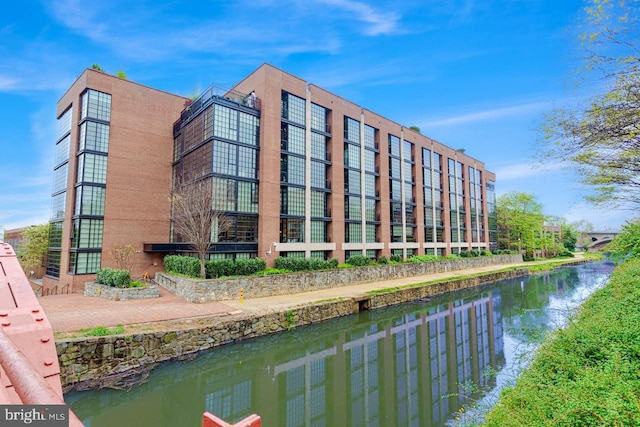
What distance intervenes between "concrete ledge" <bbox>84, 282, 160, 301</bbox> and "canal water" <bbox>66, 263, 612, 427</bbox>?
→ 23.2 feet

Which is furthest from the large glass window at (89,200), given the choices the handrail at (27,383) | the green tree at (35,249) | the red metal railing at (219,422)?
the red metal railing at (219,422)

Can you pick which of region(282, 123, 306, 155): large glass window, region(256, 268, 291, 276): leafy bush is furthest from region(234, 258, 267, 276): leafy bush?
region(282, 123, 306, 155): large glass window

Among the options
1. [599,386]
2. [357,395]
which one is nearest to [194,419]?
[357,395]

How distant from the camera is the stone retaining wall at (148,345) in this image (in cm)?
969

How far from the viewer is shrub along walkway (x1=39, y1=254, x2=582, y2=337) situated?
11.8 meters

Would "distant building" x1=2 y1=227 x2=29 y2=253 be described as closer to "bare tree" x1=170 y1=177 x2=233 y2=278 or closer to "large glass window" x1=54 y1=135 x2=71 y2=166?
"large glass window" x1=54 y1=135 x2=71 y2=166

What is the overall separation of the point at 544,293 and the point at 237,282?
2506 centimetres

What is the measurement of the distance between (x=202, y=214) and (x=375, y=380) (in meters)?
13.3

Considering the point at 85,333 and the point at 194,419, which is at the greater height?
the point at 85,333

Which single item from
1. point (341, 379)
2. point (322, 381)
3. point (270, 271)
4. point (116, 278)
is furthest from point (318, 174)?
point (322, 381)

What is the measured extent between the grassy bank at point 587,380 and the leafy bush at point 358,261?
68.2ft

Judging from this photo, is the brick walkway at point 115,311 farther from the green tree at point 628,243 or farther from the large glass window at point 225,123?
the green tree at point 628,243

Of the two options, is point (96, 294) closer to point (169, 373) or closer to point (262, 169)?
point (169, 373)

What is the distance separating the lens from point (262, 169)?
75.8ft
